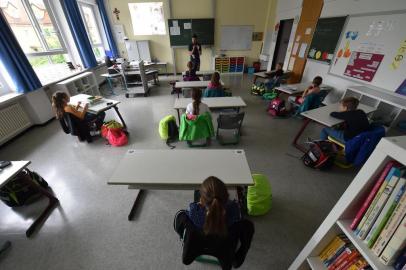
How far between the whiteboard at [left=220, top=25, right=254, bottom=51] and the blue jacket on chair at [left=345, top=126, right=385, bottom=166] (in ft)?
22.2

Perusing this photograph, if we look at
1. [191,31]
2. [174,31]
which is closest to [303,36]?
[191,31]

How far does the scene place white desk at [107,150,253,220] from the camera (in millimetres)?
1561

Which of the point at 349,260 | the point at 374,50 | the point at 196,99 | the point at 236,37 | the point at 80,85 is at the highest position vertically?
the point at 236,37

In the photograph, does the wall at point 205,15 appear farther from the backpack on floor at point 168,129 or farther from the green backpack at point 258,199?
the green backpack at point 258,199

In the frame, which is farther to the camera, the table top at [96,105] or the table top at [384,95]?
the table top at [96,105]

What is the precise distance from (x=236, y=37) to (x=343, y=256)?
8.27 meters

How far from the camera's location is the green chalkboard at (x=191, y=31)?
7137mm

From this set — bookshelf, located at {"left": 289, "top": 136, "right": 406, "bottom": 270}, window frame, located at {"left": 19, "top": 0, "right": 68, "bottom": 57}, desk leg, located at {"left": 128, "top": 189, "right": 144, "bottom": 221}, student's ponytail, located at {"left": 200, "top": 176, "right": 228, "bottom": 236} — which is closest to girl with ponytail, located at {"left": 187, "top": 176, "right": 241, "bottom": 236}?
student's ponytail, located at {"left": 200, "top": 176, "right": 228, "bottom": 236}

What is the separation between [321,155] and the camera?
2.60 meters

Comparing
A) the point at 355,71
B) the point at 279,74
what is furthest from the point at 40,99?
the point at 355,71

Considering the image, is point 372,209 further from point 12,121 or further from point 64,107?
point 12,121

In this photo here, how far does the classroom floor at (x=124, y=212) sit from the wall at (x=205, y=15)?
18.4ft

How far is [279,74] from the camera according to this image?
215 inches

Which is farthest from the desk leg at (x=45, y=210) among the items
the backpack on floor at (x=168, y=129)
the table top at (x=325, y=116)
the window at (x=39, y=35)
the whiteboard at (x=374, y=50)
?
the whiteboard at (x=374, y=50)
